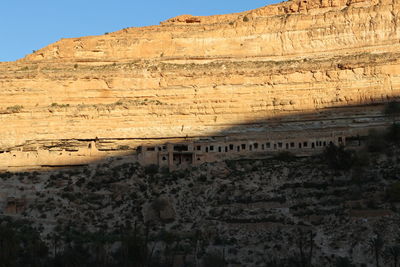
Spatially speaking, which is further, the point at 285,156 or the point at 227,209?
the point at 285,156

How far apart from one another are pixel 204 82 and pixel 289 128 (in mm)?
7828

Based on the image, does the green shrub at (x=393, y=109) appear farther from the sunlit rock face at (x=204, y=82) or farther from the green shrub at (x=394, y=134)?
the green shrub at (x=394, y=134)

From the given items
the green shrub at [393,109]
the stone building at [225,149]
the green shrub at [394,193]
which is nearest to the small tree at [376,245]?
the green shrub at [394,193]

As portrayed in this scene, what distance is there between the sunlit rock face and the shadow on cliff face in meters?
0.09

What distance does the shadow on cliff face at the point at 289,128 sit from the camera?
165 feet

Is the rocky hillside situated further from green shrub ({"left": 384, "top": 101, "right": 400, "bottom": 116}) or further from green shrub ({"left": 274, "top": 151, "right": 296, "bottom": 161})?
green shrub ({"left": 384, "top": 101, "right": 400, "bottom": 116})

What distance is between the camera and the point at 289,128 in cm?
5288

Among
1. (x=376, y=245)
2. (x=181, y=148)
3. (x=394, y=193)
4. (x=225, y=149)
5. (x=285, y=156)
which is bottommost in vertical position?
(x=376, y=245)

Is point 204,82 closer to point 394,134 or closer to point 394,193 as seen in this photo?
point 394,134

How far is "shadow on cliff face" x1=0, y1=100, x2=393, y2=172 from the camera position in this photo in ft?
165

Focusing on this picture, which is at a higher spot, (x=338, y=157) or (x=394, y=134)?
(x=394, y=134)

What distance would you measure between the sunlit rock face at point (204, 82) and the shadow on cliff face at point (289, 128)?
9 cm

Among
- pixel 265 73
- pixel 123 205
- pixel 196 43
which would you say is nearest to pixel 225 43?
pixel 196 43

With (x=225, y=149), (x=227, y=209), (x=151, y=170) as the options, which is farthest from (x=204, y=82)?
(x=227, y=209)
